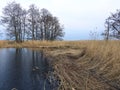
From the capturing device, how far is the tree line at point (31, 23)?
35.3 m

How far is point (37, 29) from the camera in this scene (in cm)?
3956

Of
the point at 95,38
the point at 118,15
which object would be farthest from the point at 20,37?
the point at 95,38

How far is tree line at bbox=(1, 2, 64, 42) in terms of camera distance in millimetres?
35281

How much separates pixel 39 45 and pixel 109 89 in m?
24.1

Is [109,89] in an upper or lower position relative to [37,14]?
lower

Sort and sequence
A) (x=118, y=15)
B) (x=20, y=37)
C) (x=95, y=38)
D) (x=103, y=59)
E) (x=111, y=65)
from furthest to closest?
(x=20, y=37)
(x=118, y=15)
(x=95, y=38)
(x=103, y=59)
(x=111, y=65)

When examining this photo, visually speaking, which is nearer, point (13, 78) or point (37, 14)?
point (13, 78)

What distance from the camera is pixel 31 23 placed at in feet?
126

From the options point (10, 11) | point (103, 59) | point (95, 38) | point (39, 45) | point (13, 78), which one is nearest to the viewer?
point (13, 78)

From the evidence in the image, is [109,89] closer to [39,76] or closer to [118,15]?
[39,76]

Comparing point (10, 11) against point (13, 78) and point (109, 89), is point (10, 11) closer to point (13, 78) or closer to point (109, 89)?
point (13, 78)

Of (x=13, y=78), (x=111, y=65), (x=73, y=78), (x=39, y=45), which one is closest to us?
(x=73, y=78)

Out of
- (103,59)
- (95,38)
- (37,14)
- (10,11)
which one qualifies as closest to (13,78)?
(103,59)

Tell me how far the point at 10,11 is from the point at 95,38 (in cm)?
2387
